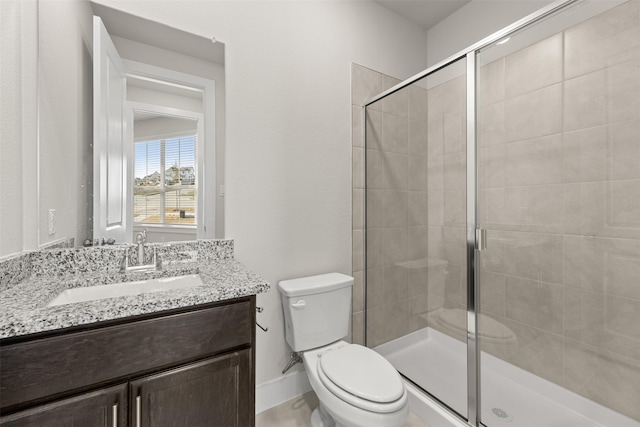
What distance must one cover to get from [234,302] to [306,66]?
148 cm

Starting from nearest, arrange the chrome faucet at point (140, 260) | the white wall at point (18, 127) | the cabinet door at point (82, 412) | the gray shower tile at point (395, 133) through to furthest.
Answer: the cabinet door at point (82, 412)
the white wall at point (18, 127)
the chrome faucet at point (140, 260)
the gray shower tile at point (395, 133)

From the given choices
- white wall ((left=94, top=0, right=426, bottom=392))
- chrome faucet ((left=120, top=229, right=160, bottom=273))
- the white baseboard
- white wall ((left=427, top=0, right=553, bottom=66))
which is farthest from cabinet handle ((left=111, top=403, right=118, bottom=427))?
white wall ((left=427, top=0, right=553, bottom=66))

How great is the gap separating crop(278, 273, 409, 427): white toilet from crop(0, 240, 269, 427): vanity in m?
0.39

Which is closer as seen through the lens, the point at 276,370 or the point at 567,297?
the point at 567,297

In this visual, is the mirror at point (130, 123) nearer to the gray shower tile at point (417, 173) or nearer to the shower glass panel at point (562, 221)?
the gray shower tile at point (417, 173)

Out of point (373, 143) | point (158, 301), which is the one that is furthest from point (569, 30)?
point (158, 301)

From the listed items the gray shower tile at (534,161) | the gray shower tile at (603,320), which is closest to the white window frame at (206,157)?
the gray shower tile at (534,161)

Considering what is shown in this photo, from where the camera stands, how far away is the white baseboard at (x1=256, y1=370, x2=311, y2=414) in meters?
1.62

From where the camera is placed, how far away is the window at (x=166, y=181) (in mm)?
1349

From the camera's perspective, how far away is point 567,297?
1.48m

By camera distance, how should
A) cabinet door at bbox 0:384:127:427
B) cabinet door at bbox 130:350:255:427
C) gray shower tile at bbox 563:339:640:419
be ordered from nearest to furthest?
cabinet door at bbox 0:384:127:427
cabinet door at bbox 130:350:255:427
gray shower tile at bbox 563:339:640:419

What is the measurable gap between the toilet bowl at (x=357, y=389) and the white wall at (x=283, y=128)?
423mm

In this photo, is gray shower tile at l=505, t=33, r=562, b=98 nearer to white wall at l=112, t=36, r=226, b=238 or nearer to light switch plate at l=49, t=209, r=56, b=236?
white wall at l=112, t=36, r=226, b=238

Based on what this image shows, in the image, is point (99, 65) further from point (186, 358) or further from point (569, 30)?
point (569, 30)
